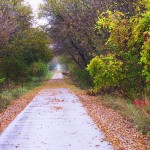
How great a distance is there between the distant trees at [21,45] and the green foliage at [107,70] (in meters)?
11.2

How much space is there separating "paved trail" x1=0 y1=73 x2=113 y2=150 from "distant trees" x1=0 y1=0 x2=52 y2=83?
1503 cm

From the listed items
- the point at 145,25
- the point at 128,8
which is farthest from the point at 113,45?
the point at 145,25

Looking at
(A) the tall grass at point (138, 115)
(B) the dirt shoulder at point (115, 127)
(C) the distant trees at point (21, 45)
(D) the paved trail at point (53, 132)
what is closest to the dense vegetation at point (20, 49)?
(C) the distant trees at point (21, 45)

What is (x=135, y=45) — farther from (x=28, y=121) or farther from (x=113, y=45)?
(x=28, y=121)

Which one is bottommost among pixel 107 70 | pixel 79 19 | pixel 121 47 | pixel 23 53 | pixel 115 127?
pixel 115 127

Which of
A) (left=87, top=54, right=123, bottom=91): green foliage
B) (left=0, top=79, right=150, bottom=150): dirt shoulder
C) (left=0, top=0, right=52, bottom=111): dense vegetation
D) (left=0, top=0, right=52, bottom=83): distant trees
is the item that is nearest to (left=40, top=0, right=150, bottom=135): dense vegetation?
(left=87, top=54, right=123, bottom=91): green foliage

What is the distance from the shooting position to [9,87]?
29.5 metres

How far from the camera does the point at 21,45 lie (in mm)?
32312

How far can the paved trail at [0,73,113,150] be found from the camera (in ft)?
30.3

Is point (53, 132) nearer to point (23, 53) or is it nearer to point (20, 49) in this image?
point (20, 49)

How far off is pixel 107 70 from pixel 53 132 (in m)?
8.10

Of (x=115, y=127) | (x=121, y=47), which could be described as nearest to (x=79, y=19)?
(x=121, y=47)

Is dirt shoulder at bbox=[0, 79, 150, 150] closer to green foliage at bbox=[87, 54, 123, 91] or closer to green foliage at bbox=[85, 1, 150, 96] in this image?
green foliage at bbox=[87, 54, 123, 91]

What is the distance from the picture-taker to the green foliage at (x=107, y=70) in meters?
18.1
